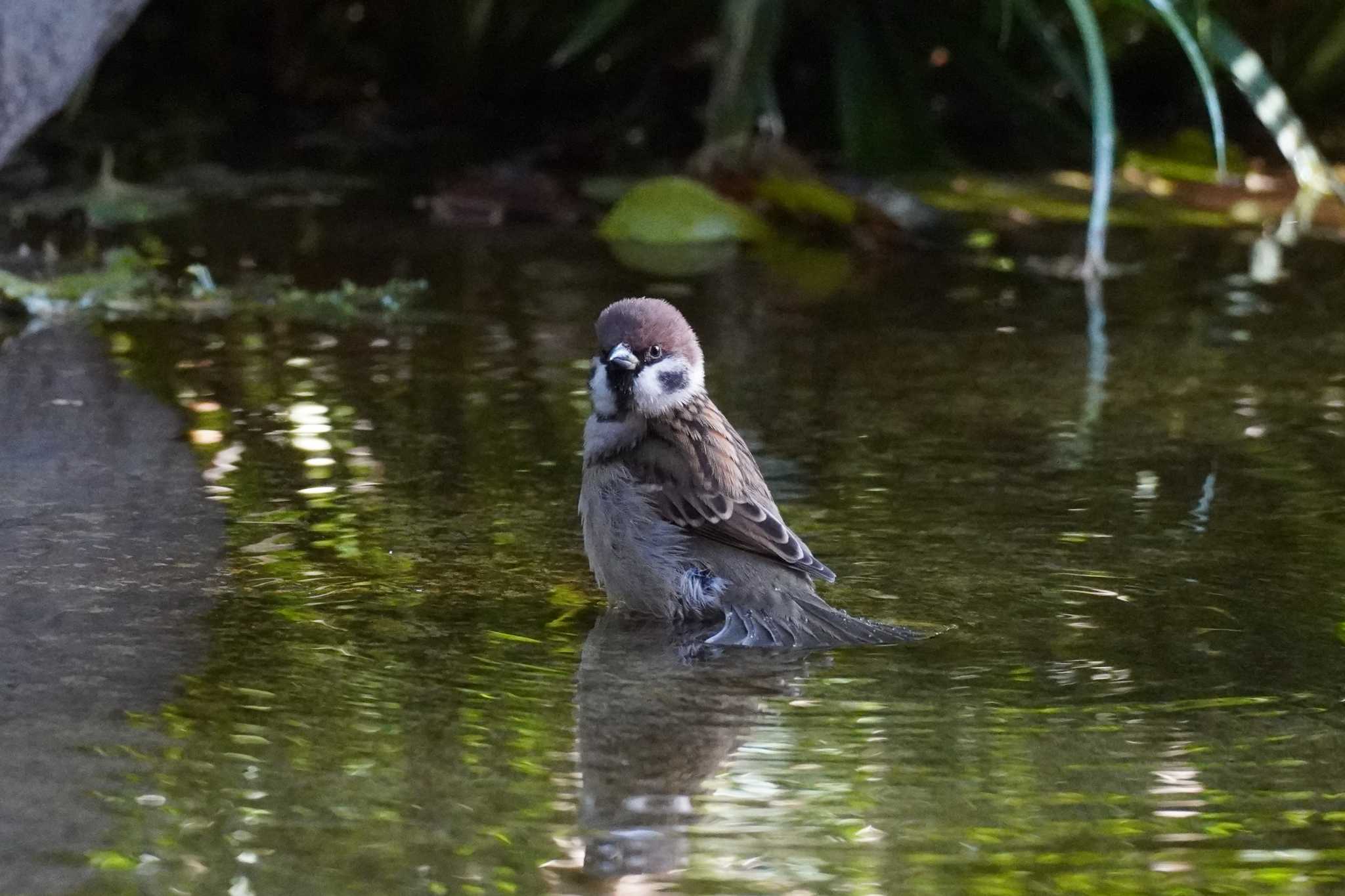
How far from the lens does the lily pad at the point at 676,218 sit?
277 inches

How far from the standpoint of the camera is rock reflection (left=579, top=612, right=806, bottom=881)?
235cm

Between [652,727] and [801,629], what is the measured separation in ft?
1.64

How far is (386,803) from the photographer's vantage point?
7.91 feet

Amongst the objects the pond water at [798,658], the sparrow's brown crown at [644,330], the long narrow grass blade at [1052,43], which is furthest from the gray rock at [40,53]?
the long narrow grass blade at [1052,43]

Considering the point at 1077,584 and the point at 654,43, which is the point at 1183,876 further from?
the point at 654,43

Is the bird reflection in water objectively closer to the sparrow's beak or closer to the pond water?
the pond water

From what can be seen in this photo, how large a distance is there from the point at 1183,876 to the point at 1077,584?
4.16ft

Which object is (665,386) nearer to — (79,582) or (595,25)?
(79,582)

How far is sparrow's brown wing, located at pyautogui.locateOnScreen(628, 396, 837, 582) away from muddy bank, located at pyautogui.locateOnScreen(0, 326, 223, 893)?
762mm

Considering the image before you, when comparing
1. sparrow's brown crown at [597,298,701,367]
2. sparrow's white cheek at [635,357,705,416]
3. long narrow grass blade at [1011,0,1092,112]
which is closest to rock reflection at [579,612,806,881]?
sparrow's white cheek at [635,357,705,416]

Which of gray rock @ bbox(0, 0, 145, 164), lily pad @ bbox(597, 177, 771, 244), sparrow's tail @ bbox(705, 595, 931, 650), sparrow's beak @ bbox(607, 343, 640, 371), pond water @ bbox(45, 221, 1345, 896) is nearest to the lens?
pond water @ bbox(45, 221, 1345, 896)

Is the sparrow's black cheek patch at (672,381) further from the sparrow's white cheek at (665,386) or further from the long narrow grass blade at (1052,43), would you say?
the long narrow grass blade at (1052,43)

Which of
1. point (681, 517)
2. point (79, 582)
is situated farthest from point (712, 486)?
point (79, 582)

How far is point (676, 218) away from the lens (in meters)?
7.05
